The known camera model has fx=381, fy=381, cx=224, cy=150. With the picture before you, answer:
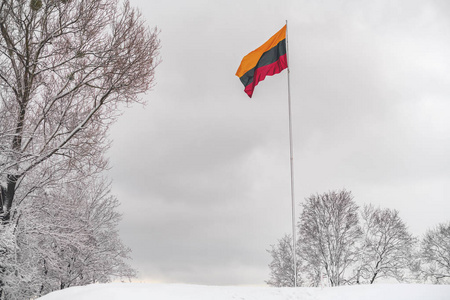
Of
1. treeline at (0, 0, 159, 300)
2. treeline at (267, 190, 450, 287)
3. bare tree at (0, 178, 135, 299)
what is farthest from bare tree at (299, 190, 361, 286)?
treeline at (0, 0, 159, 300)

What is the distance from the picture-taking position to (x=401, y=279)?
→ 94.5ft

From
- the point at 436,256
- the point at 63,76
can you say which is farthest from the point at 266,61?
the point at 436,256

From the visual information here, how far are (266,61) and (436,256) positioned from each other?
83.4 ft

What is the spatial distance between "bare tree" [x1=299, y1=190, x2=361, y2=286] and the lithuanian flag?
17121 millimetres

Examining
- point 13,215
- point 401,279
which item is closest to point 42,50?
point 13,215

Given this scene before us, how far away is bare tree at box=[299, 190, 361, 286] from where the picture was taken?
94.6ft

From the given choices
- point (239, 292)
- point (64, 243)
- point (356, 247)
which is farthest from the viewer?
point (356, 247)

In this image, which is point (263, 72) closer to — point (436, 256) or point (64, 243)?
point (64, 243)

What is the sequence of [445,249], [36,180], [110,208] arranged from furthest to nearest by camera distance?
[445,249], [110,208], [36,180]

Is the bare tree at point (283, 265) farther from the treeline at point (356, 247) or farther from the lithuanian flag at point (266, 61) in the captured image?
the lithuanian flag at point (266, 61)

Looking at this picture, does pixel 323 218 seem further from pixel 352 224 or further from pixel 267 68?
pixel 267 68

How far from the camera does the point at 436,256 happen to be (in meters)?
31.7

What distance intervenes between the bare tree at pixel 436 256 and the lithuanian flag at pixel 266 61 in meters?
22.6

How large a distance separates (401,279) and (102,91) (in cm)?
2586
